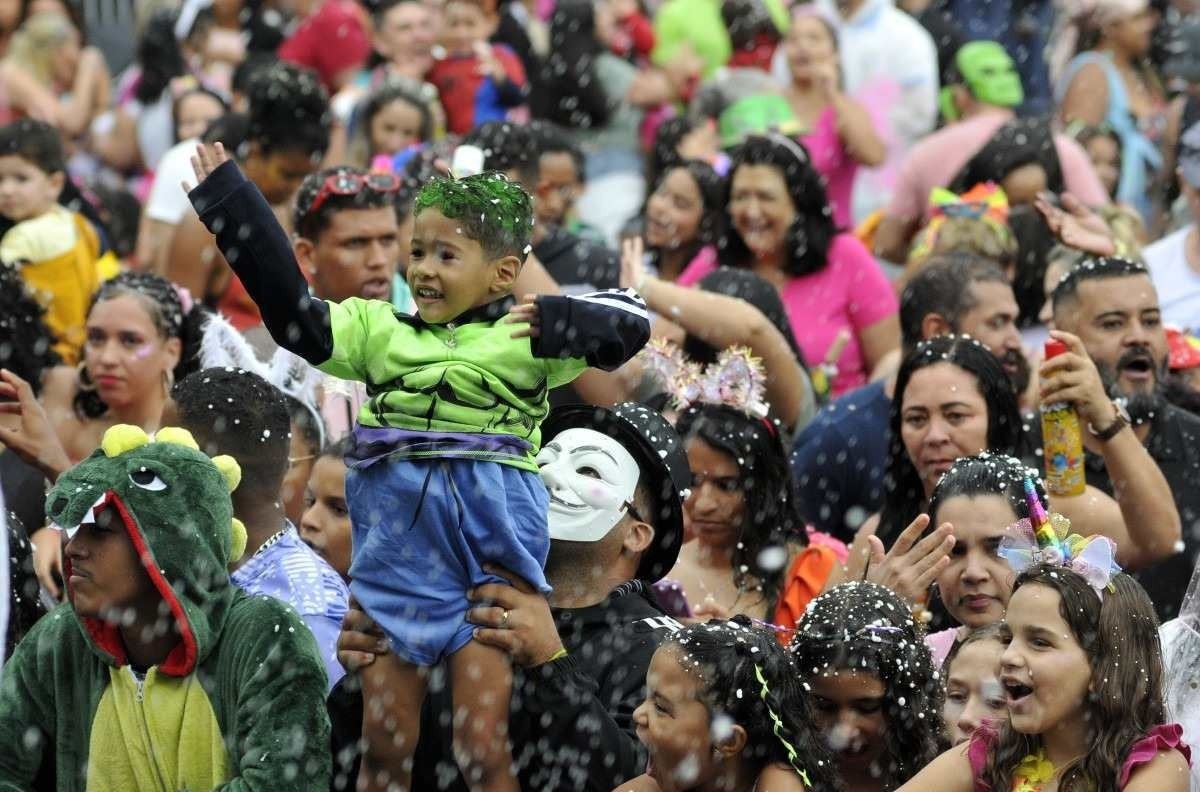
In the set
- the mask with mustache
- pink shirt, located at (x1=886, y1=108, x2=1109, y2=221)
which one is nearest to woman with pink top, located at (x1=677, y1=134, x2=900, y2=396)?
pink shirt, located at (x1=886, y1=108, x2=1109, y2=221)

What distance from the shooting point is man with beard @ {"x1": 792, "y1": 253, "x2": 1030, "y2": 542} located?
316 inches

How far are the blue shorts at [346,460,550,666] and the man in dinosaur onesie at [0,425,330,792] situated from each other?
0.23 metres

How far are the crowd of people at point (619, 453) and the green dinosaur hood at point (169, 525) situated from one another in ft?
0.03

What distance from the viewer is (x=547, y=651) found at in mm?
5367

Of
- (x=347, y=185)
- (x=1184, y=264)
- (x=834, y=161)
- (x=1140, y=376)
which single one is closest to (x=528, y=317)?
(x=347, y=185)

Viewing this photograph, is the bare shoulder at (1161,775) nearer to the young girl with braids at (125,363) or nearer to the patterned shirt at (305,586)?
the patterned shirt at (305,586)

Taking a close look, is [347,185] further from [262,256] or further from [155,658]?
[155,658]

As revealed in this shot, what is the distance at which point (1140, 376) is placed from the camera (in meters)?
7.88

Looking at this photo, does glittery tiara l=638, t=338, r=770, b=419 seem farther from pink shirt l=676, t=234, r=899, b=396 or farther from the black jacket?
the black jacket

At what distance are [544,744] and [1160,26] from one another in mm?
9642

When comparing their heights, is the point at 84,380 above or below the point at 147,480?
below

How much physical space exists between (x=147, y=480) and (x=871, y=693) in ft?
6.08

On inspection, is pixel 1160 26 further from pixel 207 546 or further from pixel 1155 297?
pixel 207 546

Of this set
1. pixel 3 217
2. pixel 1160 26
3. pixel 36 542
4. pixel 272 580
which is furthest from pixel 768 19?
pixel 272 580
